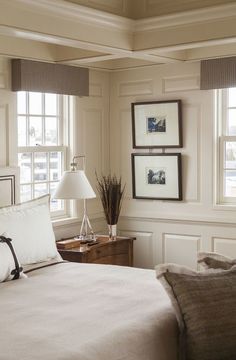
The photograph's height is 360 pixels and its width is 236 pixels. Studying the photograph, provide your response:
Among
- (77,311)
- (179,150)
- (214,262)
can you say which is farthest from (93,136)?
(77,311)

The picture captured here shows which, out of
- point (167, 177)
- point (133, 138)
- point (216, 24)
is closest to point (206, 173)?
point (167, 177)

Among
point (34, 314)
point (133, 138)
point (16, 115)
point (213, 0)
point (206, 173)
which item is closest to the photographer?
point (34, 314)

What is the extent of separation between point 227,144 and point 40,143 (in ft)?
5.73

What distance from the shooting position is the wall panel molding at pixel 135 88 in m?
5.82

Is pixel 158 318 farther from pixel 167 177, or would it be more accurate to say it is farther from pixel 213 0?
pixel 167 177

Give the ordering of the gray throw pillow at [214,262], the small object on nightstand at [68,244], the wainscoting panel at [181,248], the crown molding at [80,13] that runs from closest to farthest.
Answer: the gray throw pillow at [214,262], the crown molding at [80,13], the small object on nightstand at [68,244], the wainscoting panel at [181,248]

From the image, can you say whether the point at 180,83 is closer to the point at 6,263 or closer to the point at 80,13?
the point at 80,13

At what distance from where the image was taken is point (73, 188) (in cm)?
493

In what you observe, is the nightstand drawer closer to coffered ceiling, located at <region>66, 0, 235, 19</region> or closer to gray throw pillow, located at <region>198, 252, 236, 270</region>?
gray throw pillow, located at <region>198, 252, 236, 270</region>

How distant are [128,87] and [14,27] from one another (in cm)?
248

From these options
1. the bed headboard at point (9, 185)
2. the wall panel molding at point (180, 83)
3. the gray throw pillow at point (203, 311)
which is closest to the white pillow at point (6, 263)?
the bed headboard at point (9, 185)

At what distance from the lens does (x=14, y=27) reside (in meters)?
3.59

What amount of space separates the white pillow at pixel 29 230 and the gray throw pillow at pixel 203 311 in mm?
1318

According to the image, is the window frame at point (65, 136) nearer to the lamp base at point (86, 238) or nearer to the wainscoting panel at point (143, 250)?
the lamp base at point (86, 238)
